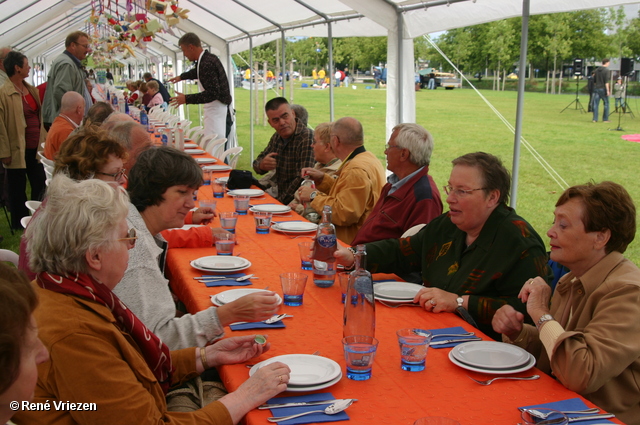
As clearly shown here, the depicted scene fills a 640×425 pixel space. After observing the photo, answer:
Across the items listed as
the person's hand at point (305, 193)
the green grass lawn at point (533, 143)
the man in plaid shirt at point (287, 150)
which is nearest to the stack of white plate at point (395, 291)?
the person's hand at point (305, 193)

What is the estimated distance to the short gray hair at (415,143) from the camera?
3535mm

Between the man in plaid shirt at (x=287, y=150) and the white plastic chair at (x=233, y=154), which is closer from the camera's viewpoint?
the man in plaid shirt at (x=287, y=150)

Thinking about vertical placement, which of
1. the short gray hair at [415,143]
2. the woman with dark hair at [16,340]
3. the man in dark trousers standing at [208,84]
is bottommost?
the woman with dark hair at [16,340]

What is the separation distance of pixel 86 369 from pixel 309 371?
637 millimetres

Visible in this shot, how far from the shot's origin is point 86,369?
4.48ft

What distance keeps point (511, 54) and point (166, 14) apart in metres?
26.6

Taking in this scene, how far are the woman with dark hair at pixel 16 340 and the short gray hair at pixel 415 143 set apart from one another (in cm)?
273

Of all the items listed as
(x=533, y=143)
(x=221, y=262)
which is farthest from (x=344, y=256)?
(x=533, y=143)

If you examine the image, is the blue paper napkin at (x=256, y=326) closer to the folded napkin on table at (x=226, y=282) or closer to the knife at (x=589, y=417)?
the folded napkin on table at (x=226, y=282)

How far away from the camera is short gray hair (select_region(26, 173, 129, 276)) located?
1.51m

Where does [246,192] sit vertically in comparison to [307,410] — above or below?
above

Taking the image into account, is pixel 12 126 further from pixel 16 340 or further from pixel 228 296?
pixel 16 340

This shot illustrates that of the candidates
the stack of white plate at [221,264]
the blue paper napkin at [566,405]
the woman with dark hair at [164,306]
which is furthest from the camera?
the stack of white plate at [221,264]

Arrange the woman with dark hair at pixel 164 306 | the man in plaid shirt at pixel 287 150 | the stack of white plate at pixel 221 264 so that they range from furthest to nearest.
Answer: the man in plaid shirt at pixel 287 150 → the stack of white plate at pixel 221 264 → the woman with dark hair at pixel 164 306
